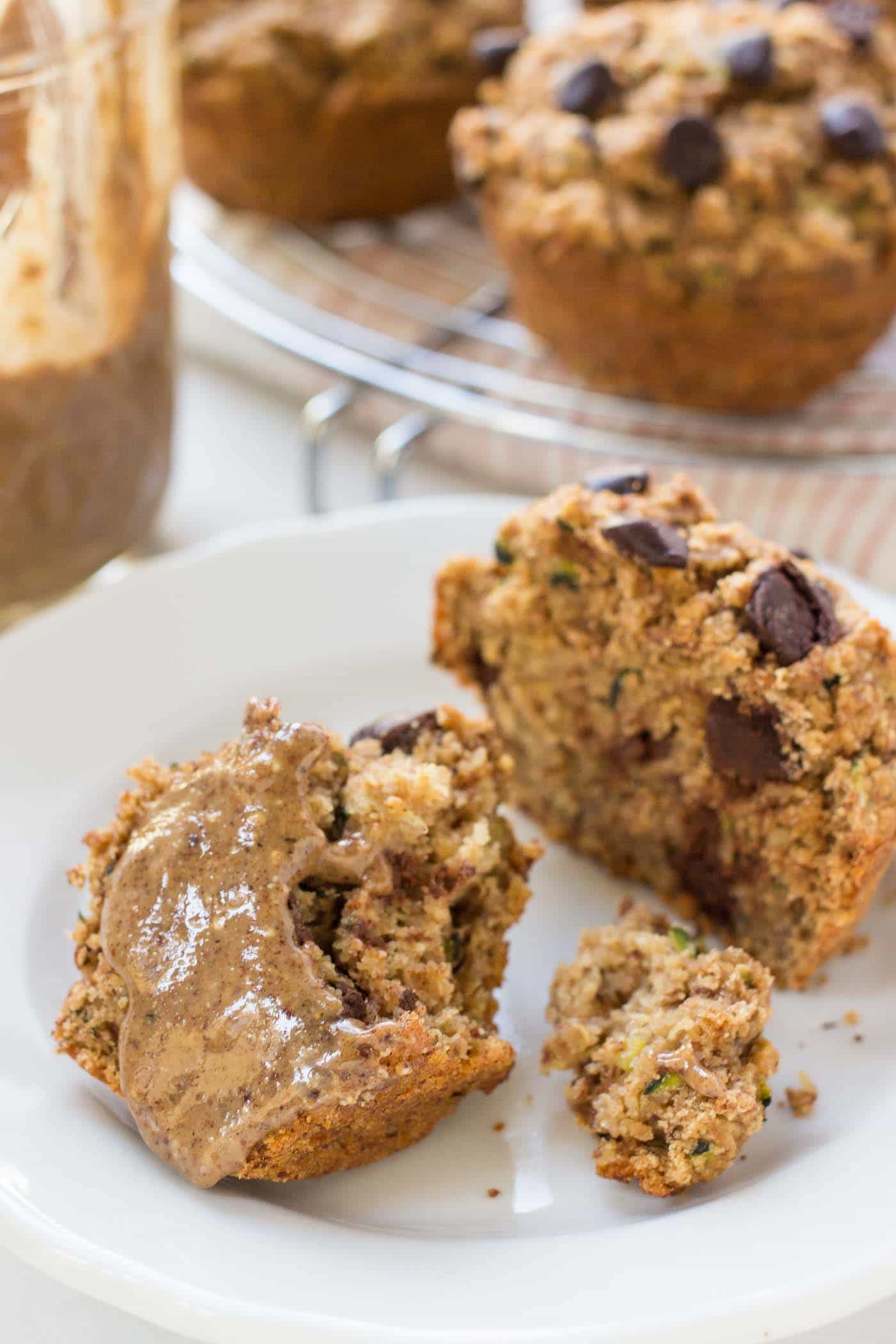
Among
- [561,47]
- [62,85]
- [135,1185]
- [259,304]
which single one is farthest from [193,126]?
[135,1185]

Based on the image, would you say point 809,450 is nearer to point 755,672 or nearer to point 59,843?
point 755,672

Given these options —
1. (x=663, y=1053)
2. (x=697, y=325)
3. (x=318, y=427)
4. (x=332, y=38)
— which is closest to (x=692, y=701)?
(x=663, y=1053)

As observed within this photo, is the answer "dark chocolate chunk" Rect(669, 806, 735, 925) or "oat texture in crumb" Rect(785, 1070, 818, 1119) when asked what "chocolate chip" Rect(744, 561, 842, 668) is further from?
"oat texture in crumb" Rect(785, 1070, 818, 1119)

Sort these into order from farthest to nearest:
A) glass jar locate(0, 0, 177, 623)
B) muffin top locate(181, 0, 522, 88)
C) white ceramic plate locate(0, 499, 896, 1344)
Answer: muffin top locate(181, 0, 522, 88) → glass jar locate(0, 0, 177, 623) → white ceramic plate locate(0, 499, 896, 1344)

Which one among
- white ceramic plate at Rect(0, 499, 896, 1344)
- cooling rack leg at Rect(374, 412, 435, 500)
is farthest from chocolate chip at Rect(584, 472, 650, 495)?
cooling rack leg at Rect(374, 412, 435, 500)

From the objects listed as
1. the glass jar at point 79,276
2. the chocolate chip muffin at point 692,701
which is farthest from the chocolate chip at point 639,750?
the glass jar at point 79,276
